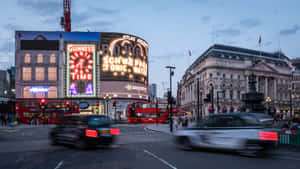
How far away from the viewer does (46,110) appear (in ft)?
188

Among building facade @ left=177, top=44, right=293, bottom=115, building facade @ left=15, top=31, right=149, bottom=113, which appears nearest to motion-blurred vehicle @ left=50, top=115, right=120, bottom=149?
building facade @ left=15, top=31, right=149, bottom=113

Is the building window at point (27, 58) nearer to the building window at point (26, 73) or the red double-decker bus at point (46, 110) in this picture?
the building window at point (26, 73)

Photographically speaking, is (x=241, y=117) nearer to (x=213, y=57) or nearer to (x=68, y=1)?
(x=213, y=57)

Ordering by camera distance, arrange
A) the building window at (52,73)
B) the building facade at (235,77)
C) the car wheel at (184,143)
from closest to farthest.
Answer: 1. the car wheel at (184,143)
2. the building window at (52,73)
3. the building facade at (235,77)

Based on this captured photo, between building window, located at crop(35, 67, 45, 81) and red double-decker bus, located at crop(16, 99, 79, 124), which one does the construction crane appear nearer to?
building window, located at crop(35, 67, 45, 81)

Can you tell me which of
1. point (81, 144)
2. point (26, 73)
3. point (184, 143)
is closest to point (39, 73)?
point (26, 73)

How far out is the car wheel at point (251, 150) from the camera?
12.3 m

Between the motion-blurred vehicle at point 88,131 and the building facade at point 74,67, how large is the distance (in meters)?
70.2

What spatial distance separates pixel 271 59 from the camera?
110m

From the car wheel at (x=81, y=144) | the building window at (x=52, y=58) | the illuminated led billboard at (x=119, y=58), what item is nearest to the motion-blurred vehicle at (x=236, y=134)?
the car wheel at (x=81, y=144)

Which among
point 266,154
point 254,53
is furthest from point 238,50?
point 266,154

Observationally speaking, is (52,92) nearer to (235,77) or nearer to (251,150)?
(235,77)

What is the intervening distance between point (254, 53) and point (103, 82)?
52791 mm

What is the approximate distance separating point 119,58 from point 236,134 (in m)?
77.5
